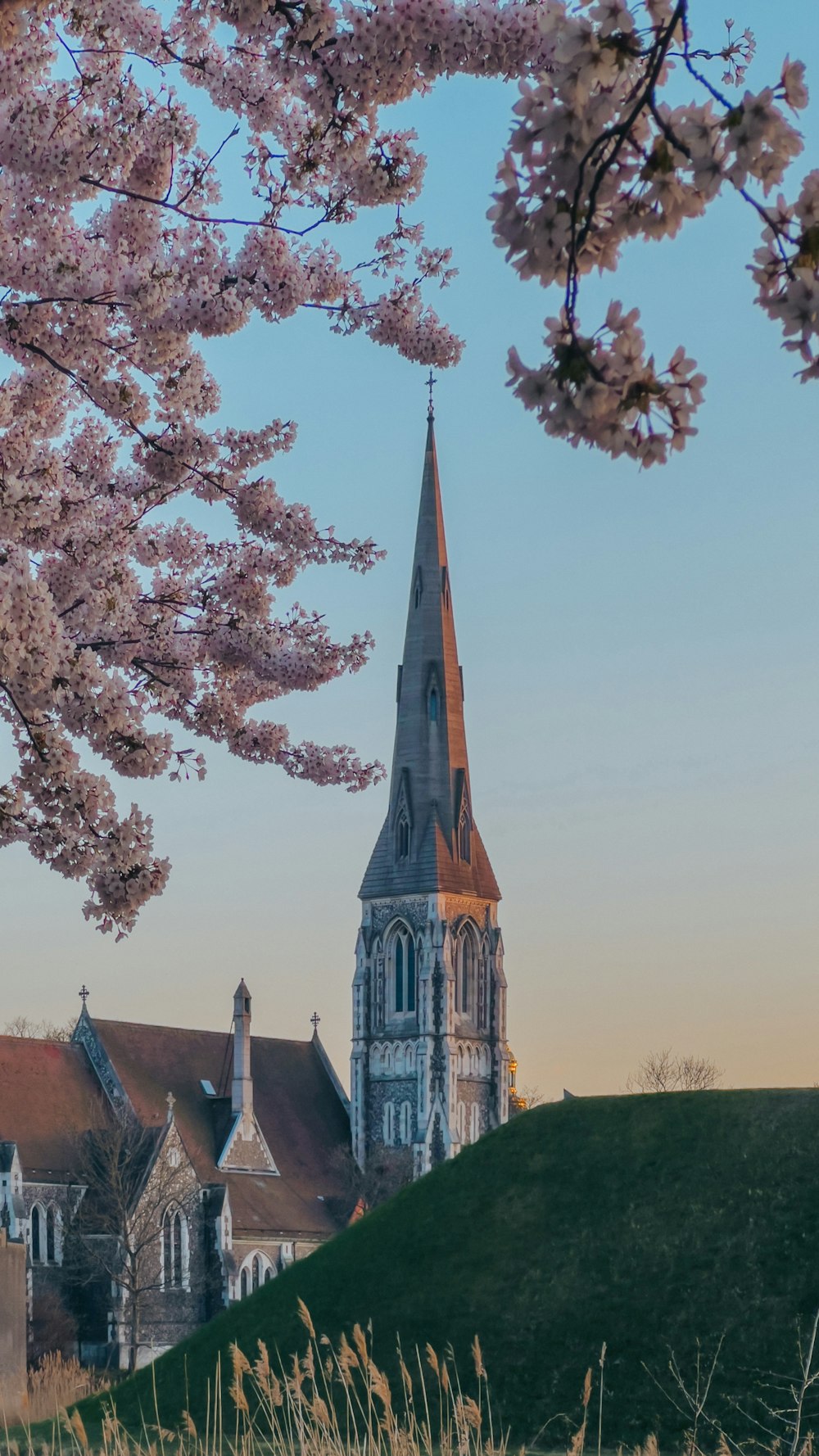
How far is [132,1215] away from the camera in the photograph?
55031 millimetres

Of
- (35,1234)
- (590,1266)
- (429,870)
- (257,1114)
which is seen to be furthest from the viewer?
(429,870)

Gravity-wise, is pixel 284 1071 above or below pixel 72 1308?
above

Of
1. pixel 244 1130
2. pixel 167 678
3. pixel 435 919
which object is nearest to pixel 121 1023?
pixel 244 1130

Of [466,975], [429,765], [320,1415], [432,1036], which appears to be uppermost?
[429,765]

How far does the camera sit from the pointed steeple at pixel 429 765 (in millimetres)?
79812

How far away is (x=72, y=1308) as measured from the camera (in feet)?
181

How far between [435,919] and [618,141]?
7495 centimetres

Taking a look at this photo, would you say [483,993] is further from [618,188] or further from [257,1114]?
[618,188]

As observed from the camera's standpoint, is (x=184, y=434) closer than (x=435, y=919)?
Yes

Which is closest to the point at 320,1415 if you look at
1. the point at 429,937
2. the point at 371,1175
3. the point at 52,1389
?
the point at 52,1389

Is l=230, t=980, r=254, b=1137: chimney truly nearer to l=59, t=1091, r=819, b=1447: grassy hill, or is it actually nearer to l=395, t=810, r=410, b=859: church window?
l=395, t=810, r=410, b=859: church window

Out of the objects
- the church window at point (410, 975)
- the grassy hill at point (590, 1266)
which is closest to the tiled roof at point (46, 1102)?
the church window at point (410, 975)

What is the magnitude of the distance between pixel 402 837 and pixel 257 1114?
16.7m

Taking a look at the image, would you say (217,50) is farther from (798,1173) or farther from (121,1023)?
(121,1023)
